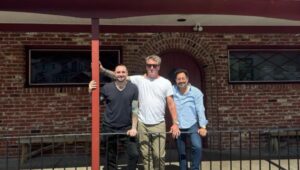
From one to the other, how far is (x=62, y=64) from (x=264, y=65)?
165 inches

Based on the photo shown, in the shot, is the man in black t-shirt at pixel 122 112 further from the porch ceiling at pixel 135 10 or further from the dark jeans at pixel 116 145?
the porch ceiling at pixel 135 10

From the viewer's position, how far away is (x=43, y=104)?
25.3 ft

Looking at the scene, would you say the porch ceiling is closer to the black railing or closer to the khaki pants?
the khaki pants

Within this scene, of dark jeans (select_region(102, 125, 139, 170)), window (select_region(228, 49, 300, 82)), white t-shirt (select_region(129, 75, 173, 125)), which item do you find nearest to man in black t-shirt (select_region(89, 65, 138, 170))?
dark jeans (select_region(102, 125, 139, 170))

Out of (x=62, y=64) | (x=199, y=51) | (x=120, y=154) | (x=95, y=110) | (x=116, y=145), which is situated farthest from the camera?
(x=199, y=51)

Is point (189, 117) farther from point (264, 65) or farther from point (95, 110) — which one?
point (264, 65)

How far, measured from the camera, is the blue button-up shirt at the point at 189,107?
5.36 meters

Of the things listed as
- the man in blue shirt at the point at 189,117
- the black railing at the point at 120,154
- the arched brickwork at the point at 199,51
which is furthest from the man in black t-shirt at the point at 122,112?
the arched brickwork at the point at 199,51

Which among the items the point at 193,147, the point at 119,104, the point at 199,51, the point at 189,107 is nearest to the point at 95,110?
the point at 119,104

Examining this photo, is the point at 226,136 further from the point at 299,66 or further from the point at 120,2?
the point at 120,2

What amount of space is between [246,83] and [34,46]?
433 cm

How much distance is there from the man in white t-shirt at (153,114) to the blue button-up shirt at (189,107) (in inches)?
5.8

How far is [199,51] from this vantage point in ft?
27.2

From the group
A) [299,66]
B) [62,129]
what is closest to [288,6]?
[299,66]
